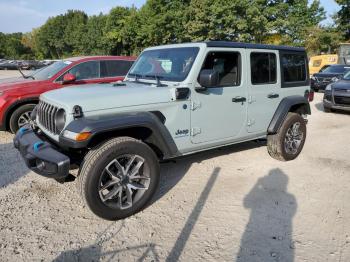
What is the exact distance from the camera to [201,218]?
3.66 metres

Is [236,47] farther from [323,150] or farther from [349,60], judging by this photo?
[349,60]

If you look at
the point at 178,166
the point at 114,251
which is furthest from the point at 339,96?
the point at 114,251

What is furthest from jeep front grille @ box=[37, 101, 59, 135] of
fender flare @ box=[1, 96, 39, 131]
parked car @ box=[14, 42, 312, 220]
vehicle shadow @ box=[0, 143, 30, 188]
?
fender flare @ box=[1, 96, 39, 131]

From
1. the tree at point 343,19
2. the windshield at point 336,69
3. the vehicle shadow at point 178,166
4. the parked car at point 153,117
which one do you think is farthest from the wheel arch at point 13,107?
the tree at point 343,19

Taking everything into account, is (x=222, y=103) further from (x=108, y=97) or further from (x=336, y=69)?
(x=336, y=69)

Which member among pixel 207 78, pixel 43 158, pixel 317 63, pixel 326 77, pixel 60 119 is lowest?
pixel 43 158

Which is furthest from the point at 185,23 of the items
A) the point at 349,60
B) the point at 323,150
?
the point at 323,150

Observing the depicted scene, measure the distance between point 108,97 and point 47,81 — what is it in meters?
3.87

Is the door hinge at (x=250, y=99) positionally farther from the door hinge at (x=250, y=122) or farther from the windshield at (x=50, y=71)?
the windshield at (x=50, y=71)

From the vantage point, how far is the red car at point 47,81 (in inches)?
253

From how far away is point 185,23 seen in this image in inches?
1534

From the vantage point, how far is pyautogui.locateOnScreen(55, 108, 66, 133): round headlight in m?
3.52

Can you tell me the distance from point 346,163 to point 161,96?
11.9 feet

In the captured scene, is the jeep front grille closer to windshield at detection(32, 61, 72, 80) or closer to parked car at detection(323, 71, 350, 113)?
windshield at detection(32, 61, 72, 80)
